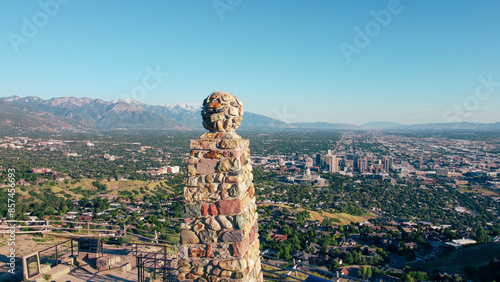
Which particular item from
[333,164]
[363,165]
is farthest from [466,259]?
[363,165]

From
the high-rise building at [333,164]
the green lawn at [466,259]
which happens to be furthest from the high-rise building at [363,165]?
the green lawn at [466,259]

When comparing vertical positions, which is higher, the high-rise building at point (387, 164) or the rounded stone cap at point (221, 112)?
the rounded stone cap at point (221, 112)

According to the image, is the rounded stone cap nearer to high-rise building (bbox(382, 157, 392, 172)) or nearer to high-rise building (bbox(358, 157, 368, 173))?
high-rise building (bbox(358, 157, 368, 173))

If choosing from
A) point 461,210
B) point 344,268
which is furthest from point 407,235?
point 461,210

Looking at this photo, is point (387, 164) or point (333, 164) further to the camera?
point (387, 164)

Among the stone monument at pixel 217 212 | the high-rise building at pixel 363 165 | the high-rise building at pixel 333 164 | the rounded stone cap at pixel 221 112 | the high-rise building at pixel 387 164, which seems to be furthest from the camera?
the high-rise building at pixel 333 164

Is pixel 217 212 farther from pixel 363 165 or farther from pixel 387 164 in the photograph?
pixel 387 164

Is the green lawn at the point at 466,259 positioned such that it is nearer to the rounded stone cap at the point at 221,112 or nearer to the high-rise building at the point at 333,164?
the rounded stone cap at the point at 221,112
